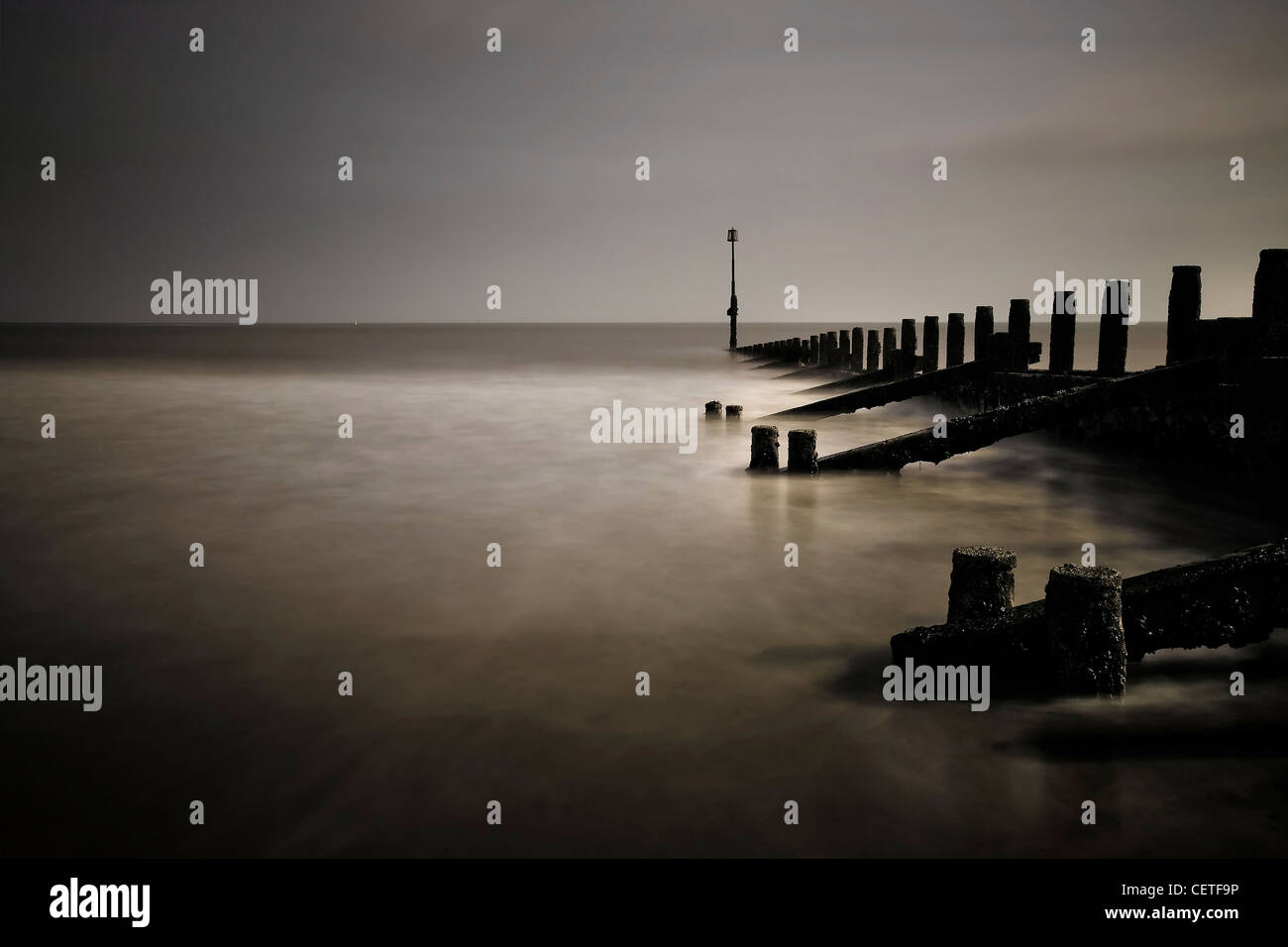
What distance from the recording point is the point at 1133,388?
6812 mm

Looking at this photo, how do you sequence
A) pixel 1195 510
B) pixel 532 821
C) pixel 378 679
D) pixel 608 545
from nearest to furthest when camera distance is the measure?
1. pixel 532 821
2. pixel 378 679
3. pixel 608 545
4. pixel 1195 510

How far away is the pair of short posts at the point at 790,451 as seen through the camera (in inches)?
347

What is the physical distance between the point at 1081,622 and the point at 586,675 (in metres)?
1.96

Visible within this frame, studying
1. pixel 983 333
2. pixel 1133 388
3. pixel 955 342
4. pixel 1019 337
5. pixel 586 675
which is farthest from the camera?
pixel 955 342

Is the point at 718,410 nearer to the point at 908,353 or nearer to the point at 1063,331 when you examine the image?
the point at 908,353

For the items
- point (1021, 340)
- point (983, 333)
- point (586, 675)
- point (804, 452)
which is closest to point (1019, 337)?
point (1021, 340)

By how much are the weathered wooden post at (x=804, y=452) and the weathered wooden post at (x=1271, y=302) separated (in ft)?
11.9

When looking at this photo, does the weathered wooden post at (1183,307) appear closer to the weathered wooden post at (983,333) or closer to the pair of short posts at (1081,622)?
the weathered wooden post at (983,333)

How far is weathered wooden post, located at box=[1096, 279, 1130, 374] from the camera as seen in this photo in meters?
9.26

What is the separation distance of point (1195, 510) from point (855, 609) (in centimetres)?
397

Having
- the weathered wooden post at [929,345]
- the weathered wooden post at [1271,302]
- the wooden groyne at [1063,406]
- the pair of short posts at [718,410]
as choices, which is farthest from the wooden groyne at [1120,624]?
the weathered wooden post at [929,345]

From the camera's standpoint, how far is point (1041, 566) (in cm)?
563

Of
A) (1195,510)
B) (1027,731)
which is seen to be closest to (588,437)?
(1195,510)
